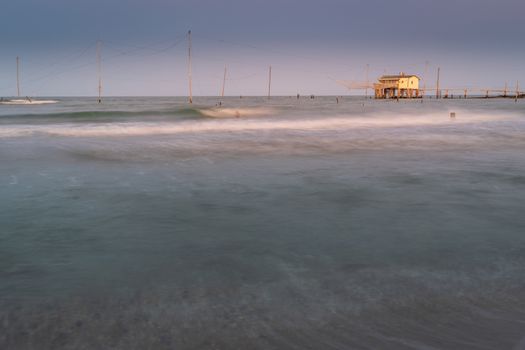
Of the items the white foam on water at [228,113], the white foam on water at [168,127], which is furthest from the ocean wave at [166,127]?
the white foam on water at [228,113]

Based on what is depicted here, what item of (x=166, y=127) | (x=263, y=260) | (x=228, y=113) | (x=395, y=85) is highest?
(x=395, y=85)

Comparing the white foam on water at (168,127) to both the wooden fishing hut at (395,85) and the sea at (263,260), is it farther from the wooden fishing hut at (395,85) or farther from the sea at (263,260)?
the wooden fishing hut at (395,85)

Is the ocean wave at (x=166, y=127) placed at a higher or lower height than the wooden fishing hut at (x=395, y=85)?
lower

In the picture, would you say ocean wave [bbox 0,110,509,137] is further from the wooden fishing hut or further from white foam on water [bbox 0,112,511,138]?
the wooden fishing hut

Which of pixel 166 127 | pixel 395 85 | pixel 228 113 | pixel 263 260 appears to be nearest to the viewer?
pixel 263 260

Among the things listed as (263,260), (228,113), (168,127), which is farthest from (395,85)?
(263,260)

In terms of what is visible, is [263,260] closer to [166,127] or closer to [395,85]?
[166,127]

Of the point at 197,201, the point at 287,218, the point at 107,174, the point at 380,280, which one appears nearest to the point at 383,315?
the point at 380,280

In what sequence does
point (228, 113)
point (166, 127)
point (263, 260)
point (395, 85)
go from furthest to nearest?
point (395, 85) → point (228, 113) → point (166, 127) → point (263, 260)

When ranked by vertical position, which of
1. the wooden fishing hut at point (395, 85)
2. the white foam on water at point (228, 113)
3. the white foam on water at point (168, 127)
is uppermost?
the wooden fishing hut at point (395, 85)

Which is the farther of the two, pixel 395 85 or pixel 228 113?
pixel 395 85

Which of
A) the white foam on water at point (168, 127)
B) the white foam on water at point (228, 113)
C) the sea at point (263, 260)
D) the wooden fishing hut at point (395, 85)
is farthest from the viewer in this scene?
the wooden fishing hut at point (395, 85)

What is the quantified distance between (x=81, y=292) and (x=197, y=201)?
10.8ft

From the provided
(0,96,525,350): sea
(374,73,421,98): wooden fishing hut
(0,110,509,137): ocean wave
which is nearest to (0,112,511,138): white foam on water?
(0,110,509,137): ocean wave
